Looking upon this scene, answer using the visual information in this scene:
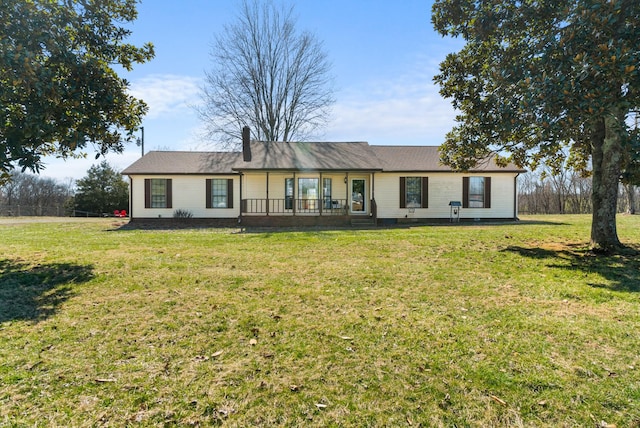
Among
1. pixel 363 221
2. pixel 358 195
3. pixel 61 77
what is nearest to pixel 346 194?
pixel 358 195

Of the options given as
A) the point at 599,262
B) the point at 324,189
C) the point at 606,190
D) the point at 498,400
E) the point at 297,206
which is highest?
the point at 324,189

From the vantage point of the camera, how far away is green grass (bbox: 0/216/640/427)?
2.46 metres

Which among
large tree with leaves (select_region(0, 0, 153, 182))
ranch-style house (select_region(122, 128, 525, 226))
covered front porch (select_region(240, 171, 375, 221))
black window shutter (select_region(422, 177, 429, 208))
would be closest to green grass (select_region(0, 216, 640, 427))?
large tree with leaves (select_region(0, 0, 153, 182))

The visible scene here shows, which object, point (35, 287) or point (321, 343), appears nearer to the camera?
point (321, 343)

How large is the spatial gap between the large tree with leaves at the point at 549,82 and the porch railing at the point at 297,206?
814 centimetres

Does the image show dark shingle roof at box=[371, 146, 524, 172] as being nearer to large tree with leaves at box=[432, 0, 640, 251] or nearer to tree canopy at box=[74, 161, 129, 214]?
large tree with leaves at box=[432, 0, 640, 251]

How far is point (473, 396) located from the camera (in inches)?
103

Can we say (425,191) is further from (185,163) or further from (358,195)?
(185,163)

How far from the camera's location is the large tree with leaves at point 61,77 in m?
5.66

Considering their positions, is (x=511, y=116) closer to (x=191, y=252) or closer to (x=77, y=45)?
(x=191, y=252)

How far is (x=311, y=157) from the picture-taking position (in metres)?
17.8

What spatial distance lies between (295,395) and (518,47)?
7783 mm

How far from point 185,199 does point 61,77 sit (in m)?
12.2

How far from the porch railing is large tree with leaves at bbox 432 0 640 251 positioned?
814 centimetres
